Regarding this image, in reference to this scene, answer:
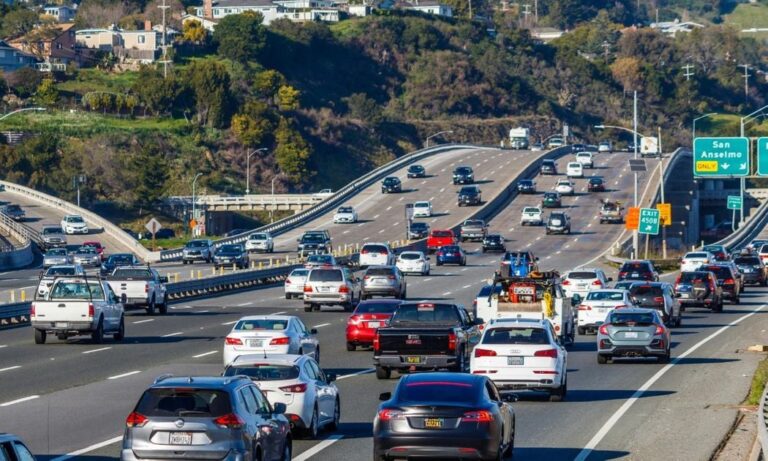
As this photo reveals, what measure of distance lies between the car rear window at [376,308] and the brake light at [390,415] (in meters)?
19.0

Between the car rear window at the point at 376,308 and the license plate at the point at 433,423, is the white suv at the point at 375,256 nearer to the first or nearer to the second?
the car rear window at the point at 376,308

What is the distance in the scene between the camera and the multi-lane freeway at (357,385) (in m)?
21.8

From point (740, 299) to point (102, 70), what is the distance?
456 ft

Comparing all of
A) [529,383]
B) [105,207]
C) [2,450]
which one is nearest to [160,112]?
[105,207]

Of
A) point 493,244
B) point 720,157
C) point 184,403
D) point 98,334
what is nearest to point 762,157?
point 720,157

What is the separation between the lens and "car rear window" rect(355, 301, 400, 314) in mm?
37625

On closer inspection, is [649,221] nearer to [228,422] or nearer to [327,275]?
[327,275]

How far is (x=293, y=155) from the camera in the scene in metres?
174

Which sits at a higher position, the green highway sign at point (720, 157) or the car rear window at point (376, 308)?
the green highway sign at point (720, 157)

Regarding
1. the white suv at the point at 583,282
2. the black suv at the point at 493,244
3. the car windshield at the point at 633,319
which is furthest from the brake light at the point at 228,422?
the black suv at the point at 493,244

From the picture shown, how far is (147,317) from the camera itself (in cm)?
5081

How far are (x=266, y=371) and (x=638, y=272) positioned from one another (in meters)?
42.6

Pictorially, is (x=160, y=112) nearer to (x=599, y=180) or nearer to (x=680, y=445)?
(x=599, y=180)

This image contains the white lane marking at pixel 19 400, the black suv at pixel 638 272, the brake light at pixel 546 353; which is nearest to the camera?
the white lane marking at pixel 19 400
